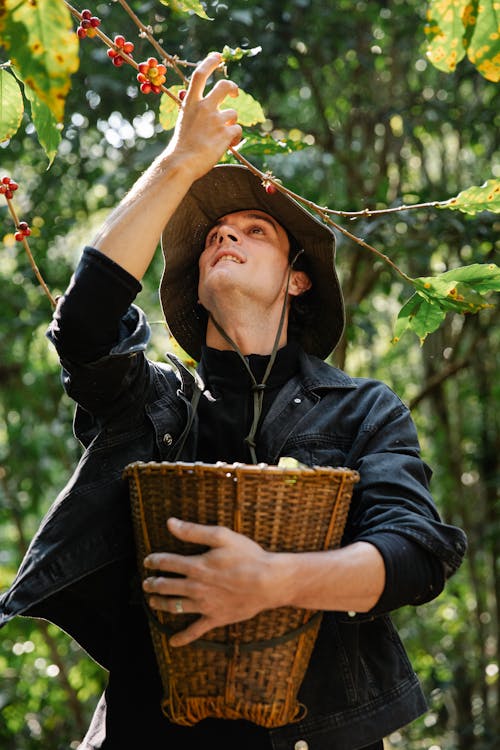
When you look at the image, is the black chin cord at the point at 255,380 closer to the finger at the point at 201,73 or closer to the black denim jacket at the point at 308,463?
the black denim jacket at the point at 308,463

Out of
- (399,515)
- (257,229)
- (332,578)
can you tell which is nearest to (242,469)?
(332,578)

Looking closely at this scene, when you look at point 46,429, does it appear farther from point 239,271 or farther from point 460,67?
point 239,271

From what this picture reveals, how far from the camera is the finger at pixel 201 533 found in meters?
1.15

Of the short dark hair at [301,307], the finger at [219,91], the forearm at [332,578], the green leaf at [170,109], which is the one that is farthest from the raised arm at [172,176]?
the short dark hair at [301,307]

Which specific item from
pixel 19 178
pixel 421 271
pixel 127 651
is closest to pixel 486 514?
pixel 421 271

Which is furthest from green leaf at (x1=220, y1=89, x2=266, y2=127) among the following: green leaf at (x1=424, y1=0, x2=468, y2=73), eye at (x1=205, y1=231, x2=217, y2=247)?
green leaf at (x1=424, y1=0, x2=468, y2=73)

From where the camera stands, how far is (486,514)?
5.18m

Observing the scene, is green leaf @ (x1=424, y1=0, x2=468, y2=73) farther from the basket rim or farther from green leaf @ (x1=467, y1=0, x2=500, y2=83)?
the basket rim

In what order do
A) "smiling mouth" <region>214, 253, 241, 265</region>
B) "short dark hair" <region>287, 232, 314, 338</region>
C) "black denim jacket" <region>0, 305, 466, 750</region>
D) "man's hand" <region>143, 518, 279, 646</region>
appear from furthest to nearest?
"short dark hair" <region>287, 232, 314, 338</region>
"smiling mouth" <region>214, 253, 241, 265</region>
"black denim jacket" <region>0, 305, 466, 750</region>
"man's hand" <region>143, 518, 279, 646</region>

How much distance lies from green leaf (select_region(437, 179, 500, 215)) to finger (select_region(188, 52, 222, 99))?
444 millimetres

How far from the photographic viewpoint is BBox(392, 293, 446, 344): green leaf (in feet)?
5.06

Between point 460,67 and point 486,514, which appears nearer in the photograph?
point 460,67

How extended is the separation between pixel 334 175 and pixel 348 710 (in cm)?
371

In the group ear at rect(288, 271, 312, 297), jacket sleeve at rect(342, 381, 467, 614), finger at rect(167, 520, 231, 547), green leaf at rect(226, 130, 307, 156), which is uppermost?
green leaf at rect(226, 130, 307, 156)
